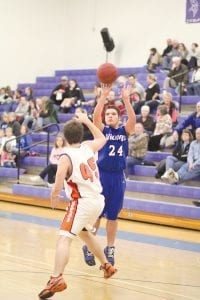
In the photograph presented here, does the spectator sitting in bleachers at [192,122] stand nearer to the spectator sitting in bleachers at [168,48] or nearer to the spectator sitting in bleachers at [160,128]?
the spectator sitting in bleachers at [160,128]

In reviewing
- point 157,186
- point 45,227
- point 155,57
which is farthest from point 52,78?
point 45,227

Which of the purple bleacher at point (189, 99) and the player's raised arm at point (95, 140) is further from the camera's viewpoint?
the purple bleacher at point (189, 99)

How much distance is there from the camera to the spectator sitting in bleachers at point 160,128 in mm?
11406

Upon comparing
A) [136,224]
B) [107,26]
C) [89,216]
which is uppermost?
[107,26]

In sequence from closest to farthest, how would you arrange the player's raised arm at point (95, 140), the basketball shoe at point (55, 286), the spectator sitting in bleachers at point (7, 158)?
the basketball shoe at point (55, 286) → the player's raised arm at point (95, 140) → the spectator sitting in bleachers at point (7, 158)

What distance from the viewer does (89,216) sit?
489 centimetres

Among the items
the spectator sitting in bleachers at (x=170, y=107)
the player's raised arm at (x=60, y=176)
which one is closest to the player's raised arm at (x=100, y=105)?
the player's raised arm at (x=60, y=176)

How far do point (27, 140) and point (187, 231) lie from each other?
5892 mm

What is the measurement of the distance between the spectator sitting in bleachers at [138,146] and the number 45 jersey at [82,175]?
5.91 meters

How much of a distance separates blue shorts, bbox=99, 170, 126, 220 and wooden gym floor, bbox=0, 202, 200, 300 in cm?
64

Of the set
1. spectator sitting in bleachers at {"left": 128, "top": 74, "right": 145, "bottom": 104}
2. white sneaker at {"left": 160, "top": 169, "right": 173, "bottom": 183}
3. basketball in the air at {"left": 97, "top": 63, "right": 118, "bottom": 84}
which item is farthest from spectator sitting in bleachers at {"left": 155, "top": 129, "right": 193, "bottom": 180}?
basketball in the air at {"left": 97, "top": 63, "right": 118, "bottom": 84}

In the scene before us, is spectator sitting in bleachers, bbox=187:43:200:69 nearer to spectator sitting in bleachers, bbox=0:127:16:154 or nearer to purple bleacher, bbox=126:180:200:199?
spectator sitting in bleachers, bbox=0:127:16:154

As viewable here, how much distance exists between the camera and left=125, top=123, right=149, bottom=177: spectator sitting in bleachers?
10828mm

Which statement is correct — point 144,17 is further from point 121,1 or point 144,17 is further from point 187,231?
point 187,231
